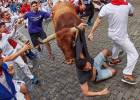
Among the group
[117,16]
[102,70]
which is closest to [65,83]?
[102,70]

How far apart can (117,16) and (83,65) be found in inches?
54.1

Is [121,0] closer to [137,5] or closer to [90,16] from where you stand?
[90,16]

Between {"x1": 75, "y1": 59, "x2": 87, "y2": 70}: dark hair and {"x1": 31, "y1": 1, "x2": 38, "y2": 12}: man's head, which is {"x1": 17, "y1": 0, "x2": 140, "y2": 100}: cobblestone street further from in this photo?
{"x1": 31, "y1": 1, "x2": 38, "y2": 12}: man's head

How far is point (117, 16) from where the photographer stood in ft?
22.4

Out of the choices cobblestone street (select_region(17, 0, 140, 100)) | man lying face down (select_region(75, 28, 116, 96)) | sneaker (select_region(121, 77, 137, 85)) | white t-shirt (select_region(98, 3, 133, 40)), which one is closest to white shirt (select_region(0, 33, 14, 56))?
cobblestone street (select_region(17, 0, 140, 100))

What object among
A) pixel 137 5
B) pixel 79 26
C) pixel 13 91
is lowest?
pixel 137 5

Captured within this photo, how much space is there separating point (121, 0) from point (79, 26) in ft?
5.10

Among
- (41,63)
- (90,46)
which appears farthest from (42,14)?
(90,46)

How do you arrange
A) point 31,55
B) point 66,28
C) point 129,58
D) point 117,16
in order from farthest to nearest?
point 31,55 → point 129,58 → point 117,16 → point 66,28

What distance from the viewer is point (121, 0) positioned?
6.82m

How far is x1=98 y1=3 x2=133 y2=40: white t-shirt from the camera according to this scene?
6.80m

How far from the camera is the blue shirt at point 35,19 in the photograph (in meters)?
8.82

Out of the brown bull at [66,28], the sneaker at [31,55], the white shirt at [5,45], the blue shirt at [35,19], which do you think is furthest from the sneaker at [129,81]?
the sneaker at [31,55]

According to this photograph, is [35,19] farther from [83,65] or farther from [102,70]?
[83,65]
